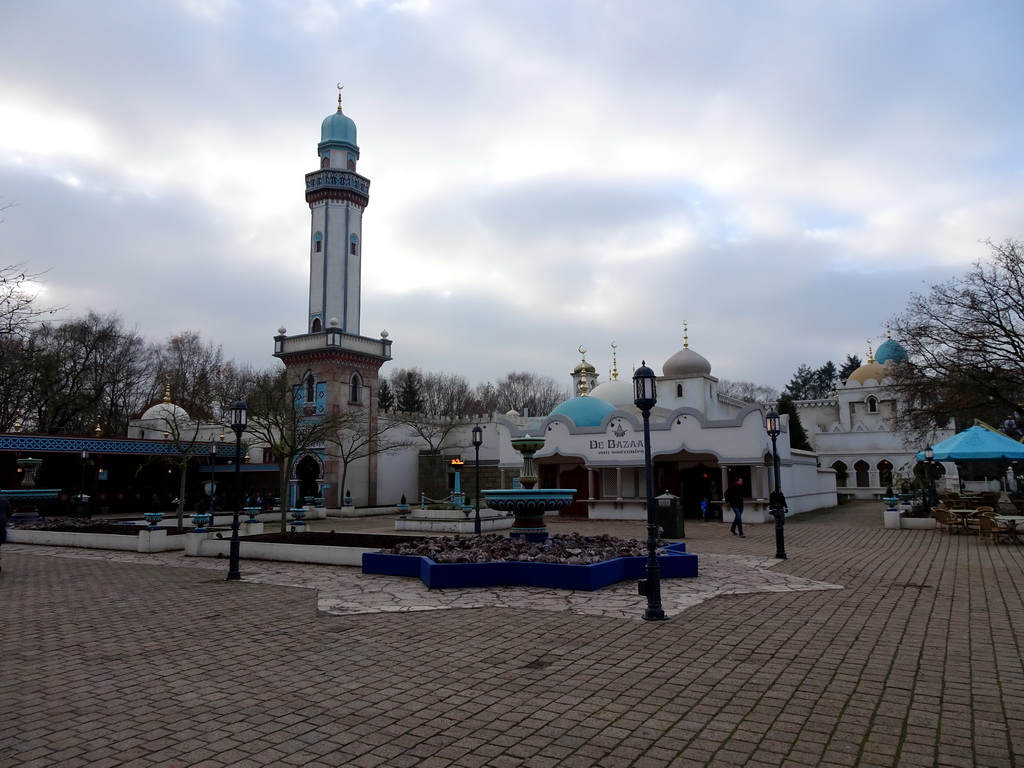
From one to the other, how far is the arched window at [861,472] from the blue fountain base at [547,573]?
123 ft

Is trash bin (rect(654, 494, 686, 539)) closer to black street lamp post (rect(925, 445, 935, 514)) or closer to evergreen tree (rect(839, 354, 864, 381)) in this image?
black street lamp post (rect(925, 445, 935, 514))

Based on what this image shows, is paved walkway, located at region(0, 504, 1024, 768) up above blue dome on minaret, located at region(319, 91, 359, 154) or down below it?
below

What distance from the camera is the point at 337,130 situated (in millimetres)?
37938

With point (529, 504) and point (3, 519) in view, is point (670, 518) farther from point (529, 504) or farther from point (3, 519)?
point (3, 519)

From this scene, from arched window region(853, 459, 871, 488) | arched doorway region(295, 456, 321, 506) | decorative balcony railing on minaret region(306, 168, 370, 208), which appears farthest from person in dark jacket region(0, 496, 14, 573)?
arched window region(853, 459, 871, 488)

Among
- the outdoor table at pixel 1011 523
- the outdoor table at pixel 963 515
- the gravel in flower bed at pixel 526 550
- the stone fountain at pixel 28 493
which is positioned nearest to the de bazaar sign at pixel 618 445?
the outdoor table at pixel 963 515

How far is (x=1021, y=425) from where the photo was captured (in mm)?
28203

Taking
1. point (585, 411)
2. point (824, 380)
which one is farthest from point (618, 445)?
point (824, 380)

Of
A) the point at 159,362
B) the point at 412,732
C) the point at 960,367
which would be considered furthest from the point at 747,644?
the point at 159,362

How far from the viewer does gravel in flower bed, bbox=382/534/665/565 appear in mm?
11461

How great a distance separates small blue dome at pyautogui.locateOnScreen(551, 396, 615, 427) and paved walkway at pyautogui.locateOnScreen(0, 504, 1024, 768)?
1919 centimetres

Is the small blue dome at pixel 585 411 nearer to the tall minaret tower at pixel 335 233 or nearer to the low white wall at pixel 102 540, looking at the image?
the tall minaret tower at pixel 335 233

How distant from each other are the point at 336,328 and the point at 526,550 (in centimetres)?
2626

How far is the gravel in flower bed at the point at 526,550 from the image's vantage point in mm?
11461
